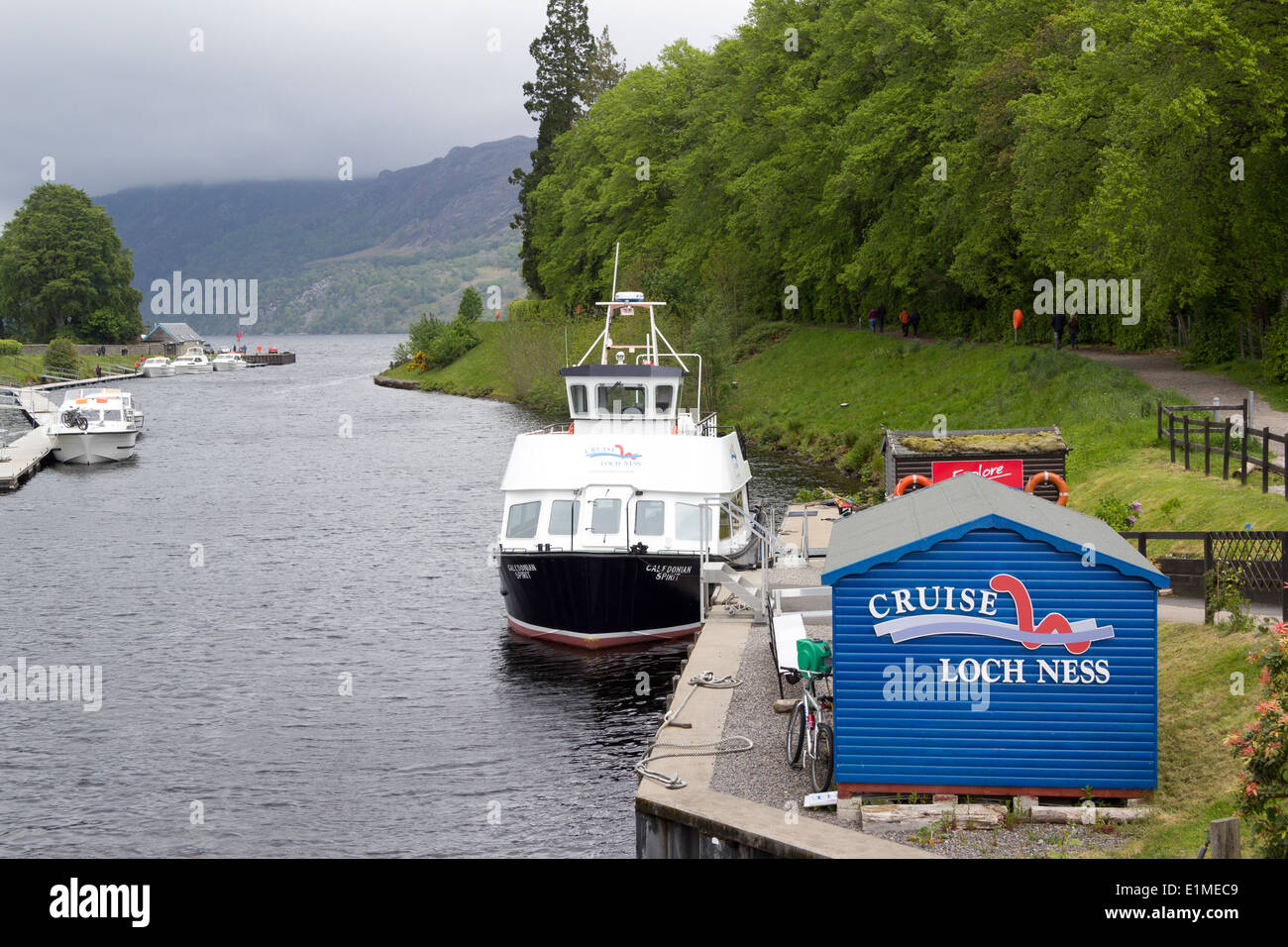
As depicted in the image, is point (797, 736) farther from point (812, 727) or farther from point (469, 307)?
point (469, 307)

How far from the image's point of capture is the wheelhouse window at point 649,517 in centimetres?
3209

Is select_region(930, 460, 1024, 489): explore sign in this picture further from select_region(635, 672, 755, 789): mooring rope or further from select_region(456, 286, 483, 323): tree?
select_region(456, 286, 483, 323): tree

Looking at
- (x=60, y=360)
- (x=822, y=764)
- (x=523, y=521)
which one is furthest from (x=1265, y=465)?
(x=60, y=360)

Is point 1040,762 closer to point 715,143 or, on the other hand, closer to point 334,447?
point 334,447

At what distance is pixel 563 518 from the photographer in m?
32.2

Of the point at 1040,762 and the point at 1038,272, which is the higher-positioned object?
the point at 1038,272

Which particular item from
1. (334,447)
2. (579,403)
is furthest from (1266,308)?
(334,447)

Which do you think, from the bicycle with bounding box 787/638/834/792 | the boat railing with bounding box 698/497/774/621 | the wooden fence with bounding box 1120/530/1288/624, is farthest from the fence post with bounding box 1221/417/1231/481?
the bicycle with bounding box 787/638/834/792

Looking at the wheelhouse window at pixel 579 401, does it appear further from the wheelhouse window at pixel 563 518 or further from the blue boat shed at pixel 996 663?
the blue boat shed at pixel 996 663

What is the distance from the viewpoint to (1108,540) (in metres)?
17.6

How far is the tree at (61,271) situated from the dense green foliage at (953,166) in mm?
83611

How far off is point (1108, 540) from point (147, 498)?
5021 centimetres

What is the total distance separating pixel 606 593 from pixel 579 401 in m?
8.58
